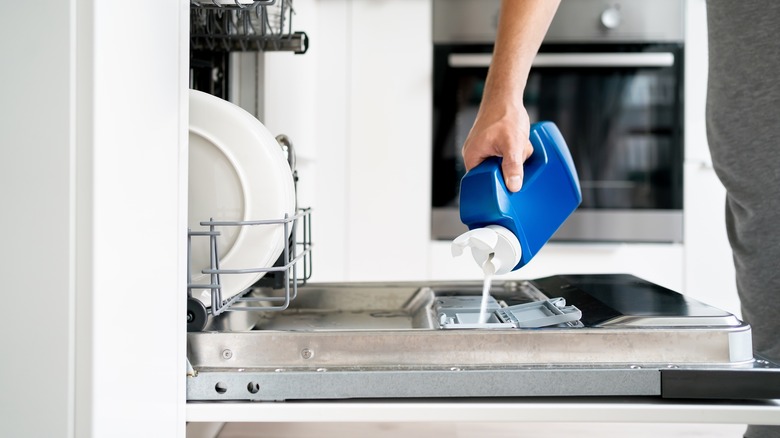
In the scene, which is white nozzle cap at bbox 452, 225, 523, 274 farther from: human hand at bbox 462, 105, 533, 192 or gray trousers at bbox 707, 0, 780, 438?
gray trousers at bbox 707, 0, 780, 438

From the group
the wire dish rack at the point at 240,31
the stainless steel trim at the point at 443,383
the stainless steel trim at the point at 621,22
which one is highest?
the stainless steel trim at the point at 621,22

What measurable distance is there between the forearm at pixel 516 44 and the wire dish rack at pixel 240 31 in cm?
29

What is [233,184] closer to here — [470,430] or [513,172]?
[513,172]

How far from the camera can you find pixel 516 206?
800mm

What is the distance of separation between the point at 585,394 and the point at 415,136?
1.53 meters

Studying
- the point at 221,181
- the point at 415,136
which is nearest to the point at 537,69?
the point at 415,136

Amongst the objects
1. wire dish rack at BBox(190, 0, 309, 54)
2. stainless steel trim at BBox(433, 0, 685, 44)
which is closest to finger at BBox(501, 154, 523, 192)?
wire dish rack at BBox(190, 0, 309, 54)

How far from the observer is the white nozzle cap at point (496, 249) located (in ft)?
2.42

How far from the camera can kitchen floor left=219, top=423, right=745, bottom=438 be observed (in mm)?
1060

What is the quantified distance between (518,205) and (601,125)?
142 centimetres

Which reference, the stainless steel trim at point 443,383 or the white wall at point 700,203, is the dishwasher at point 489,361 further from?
the white wall at point 700,203

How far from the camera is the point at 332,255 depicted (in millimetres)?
2143

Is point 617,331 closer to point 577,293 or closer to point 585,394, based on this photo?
point 585,394
